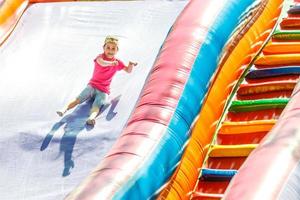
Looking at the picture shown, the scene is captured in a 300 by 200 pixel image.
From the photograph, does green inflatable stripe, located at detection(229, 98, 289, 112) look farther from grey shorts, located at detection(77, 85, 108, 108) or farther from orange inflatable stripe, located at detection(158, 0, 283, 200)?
grey shorts, located at detection(77, 85, 108, 108)

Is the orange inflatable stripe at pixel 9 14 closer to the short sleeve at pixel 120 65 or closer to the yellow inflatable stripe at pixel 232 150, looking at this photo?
the short sleeve at pixel 120 65

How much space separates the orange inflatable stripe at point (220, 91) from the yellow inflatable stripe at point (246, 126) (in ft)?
0.28

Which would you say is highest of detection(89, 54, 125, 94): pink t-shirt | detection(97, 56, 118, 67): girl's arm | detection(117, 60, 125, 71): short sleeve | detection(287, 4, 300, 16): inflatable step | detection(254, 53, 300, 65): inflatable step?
detection(287, 4, 300, 16): inflatable step

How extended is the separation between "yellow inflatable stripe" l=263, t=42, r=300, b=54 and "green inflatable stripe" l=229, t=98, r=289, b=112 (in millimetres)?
709

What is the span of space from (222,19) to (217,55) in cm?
33

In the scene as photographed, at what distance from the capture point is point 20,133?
13.7 feet

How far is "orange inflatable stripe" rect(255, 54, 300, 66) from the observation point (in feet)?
14.3

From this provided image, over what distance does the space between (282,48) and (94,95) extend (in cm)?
140

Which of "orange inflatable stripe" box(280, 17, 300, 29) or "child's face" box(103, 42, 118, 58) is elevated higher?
"orange inflatable stripe" box(280, 17, 300, 29)

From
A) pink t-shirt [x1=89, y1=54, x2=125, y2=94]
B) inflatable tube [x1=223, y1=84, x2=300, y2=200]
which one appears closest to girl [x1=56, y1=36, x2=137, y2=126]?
pink t-shirt [x1=89, y1=54, x2=125, y2=94]

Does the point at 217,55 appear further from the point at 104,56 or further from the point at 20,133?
the point at 20,133

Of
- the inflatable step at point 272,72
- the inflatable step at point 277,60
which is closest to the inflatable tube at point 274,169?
the inflatable step at point 272,72

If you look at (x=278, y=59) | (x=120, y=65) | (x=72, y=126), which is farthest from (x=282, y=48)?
(x=72, y=126)

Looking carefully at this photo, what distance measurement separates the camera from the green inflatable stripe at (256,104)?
3.89m
